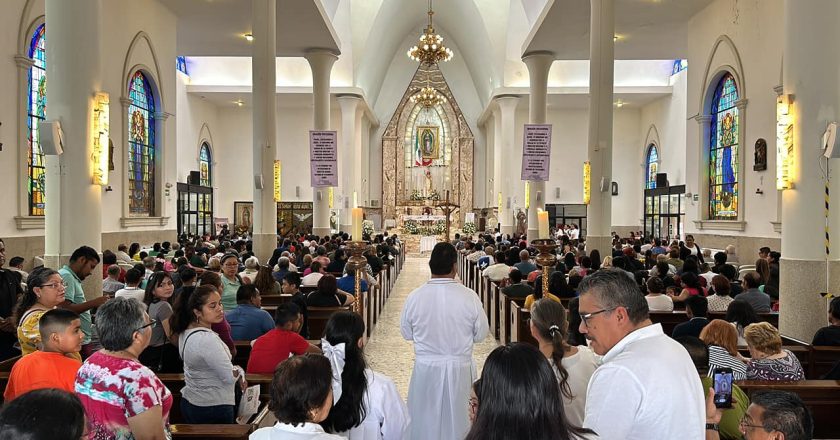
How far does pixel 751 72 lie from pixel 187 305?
1373cm

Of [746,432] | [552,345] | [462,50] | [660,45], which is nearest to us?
[746,432]

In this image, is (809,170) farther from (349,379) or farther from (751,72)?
(751,72)

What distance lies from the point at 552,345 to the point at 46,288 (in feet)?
11.4

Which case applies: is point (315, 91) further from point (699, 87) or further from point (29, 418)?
point (29, 418)

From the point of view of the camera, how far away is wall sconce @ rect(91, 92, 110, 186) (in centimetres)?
816

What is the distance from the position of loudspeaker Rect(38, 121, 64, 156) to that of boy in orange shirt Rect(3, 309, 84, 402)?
4905mm

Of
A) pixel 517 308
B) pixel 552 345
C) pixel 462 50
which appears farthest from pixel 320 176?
pixel 462 50

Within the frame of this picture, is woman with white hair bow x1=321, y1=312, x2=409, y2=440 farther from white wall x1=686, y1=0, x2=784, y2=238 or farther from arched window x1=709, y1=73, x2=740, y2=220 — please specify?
arched window x1=709, y1=73, x2=740, y2=220

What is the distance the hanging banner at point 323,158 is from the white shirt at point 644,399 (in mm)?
14219

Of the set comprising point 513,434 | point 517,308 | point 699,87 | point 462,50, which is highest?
point 462,50

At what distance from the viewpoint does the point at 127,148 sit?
14.8 meters

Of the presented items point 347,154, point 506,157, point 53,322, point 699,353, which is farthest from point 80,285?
point 506,157

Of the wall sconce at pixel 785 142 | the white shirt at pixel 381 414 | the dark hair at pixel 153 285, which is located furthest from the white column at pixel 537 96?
the white shirt at pixel 381 414

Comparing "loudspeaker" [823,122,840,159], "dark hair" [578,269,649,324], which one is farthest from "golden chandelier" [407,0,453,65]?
"dark hair" [578,269,649,324]
